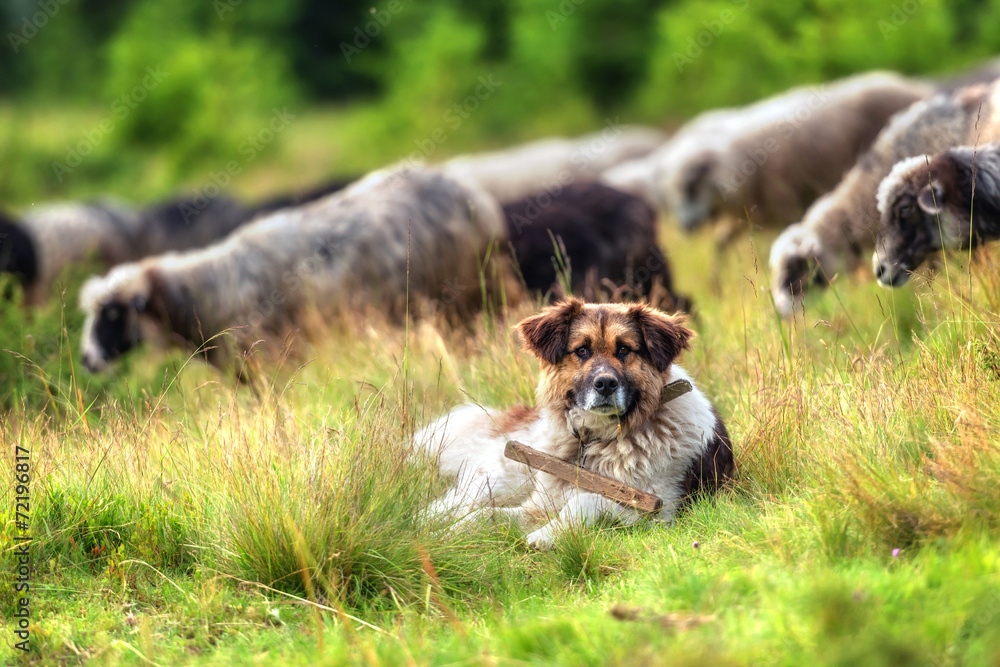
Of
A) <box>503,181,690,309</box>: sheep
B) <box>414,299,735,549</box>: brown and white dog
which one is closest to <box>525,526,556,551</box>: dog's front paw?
<box>414,299,735,549</box>: brown and white dog

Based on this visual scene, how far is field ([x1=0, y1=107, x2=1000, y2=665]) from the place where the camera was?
3354mm

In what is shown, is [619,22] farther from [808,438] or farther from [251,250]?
[808,438]

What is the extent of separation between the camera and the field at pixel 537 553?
3.35m

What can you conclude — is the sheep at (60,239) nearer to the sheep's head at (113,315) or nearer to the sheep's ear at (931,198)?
the sheep's head at (113,315)

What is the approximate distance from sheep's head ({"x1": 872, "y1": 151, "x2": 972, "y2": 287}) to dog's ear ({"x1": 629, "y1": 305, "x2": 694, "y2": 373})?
2.01 m

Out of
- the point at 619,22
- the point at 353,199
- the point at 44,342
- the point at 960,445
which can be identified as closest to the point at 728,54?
the point at 619,22

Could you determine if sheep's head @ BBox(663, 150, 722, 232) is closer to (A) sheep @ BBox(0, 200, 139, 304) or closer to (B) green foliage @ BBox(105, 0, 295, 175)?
(A) sheep @ BBox(0, 200, 139, 304)

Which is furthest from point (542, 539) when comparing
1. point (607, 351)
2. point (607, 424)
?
point (607, 351)

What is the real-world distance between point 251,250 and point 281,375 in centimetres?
238

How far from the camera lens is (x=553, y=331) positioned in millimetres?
5203

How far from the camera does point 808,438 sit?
4988 mm

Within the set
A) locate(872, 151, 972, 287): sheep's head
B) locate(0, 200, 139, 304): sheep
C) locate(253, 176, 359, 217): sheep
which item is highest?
locate(872, 151, 972, 287): sheep's head

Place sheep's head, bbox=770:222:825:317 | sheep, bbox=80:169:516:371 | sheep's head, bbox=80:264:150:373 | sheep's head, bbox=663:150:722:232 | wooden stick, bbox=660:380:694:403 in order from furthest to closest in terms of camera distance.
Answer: sheep's head, bbox=663:150:722:232 → sheep, bbox=80:169:516:371 → sheep's head, bbox=80:264:150:373 → sheep's head, bbox=770:222:825:317 → wooden stick, bbox=660:380:694:403

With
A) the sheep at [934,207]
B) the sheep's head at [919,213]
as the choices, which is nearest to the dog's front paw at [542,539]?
the sheep at [934,207]
